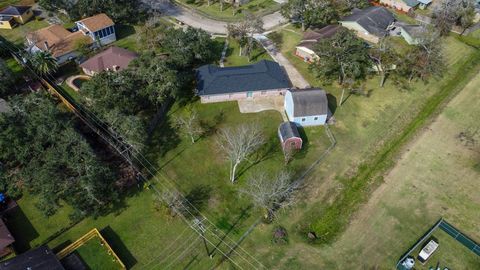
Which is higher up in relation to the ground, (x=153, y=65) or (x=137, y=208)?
(x=153, y=65)

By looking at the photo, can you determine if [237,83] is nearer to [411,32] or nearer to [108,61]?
[108,61]

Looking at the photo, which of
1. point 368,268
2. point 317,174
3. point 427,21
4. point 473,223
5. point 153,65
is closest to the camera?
point 368,268

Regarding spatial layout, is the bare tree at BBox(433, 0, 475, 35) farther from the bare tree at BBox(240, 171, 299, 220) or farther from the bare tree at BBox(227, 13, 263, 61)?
the bare tree at BBox(240, 171, 299, 220)

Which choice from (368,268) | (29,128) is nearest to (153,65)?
(29,128)

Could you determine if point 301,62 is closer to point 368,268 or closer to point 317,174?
point 317,174

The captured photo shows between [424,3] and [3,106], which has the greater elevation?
[424,3]

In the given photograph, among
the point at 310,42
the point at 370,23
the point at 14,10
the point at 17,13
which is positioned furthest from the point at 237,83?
the point at 14,10

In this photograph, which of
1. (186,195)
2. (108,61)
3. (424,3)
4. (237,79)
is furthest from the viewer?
(424,3)

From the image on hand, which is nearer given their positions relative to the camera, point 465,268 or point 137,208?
point 465,268
